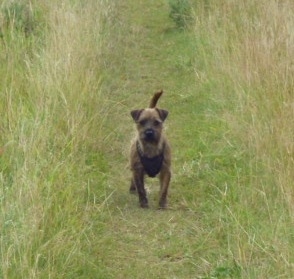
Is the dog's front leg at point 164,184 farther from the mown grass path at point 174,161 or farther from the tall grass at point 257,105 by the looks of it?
the tall grass at point 257,105

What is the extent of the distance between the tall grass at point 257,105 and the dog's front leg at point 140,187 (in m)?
0.72

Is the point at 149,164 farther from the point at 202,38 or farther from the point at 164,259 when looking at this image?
the point at 202,38

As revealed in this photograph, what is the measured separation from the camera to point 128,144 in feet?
27.5

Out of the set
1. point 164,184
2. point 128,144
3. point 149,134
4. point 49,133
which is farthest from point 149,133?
point 128,144

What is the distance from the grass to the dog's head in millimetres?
481

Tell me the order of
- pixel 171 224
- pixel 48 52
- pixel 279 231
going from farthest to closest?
1. pixel 48 52
2. pixel 171 224
3. pixel 279 231

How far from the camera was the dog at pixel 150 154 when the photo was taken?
703 cm

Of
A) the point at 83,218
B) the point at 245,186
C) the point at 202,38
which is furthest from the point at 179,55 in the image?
the point at 83,218

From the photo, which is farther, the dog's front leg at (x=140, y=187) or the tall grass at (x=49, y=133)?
the dog's front leg at (x=140, y=187)

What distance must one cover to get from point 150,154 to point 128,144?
1300 mm

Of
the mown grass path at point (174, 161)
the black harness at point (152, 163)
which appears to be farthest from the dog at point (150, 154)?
the mown grass path at point (174, 161)

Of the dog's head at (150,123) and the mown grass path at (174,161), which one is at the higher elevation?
the dog's head at (150,123)

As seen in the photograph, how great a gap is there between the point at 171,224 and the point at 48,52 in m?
2.62

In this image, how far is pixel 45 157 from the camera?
632 cm
